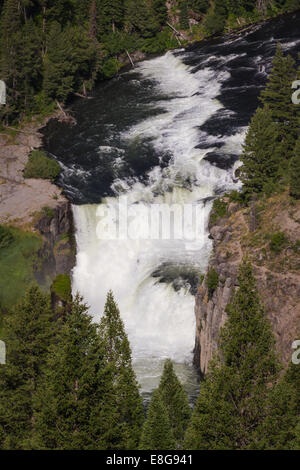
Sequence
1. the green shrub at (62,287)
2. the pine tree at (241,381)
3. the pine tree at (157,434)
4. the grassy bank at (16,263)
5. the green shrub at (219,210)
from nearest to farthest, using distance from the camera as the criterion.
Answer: the pine tree at (241,381) < the pine tree at (157,434) < the green shrub at (219,210) < the green shrub at (62,287) < the grassy bank at (16,263)

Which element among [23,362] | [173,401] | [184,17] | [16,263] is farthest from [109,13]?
[23,362]

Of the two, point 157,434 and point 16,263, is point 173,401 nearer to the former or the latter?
point 157,434

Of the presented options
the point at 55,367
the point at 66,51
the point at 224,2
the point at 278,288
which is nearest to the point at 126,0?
the point at 224,2

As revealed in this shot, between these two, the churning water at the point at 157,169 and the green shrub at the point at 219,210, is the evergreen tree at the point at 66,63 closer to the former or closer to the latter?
the churning water at the point at 157,169

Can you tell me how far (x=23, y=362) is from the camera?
33.5 meters

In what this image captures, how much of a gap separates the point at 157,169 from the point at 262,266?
26.2m

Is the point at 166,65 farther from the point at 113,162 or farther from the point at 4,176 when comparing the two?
the point at 4,176

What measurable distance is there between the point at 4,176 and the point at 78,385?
47.9m

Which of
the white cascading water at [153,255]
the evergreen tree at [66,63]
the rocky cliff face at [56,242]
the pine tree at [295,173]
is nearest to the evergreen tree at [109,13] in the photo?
the evergreen tree at [66,63]

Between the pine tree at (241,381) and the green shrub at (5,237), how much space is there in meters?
35.7

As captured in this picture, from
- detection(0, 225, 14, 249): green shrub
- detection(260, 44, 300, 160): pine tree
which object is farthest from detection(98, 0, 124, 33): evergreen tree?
detection(0, 225, 14, 249): green shrub

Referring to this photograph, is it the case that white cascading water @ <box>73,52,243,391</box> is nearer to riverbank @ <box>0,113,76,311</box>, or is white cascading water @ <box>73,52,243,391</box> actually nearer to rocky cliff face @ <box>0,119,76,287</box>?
rocky cliff face @ <box>0,119,76,287</box>

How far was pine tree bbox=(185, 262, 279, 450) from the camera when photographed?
27688mm

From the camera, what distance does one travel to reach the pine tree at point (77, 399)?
88.8 ft
